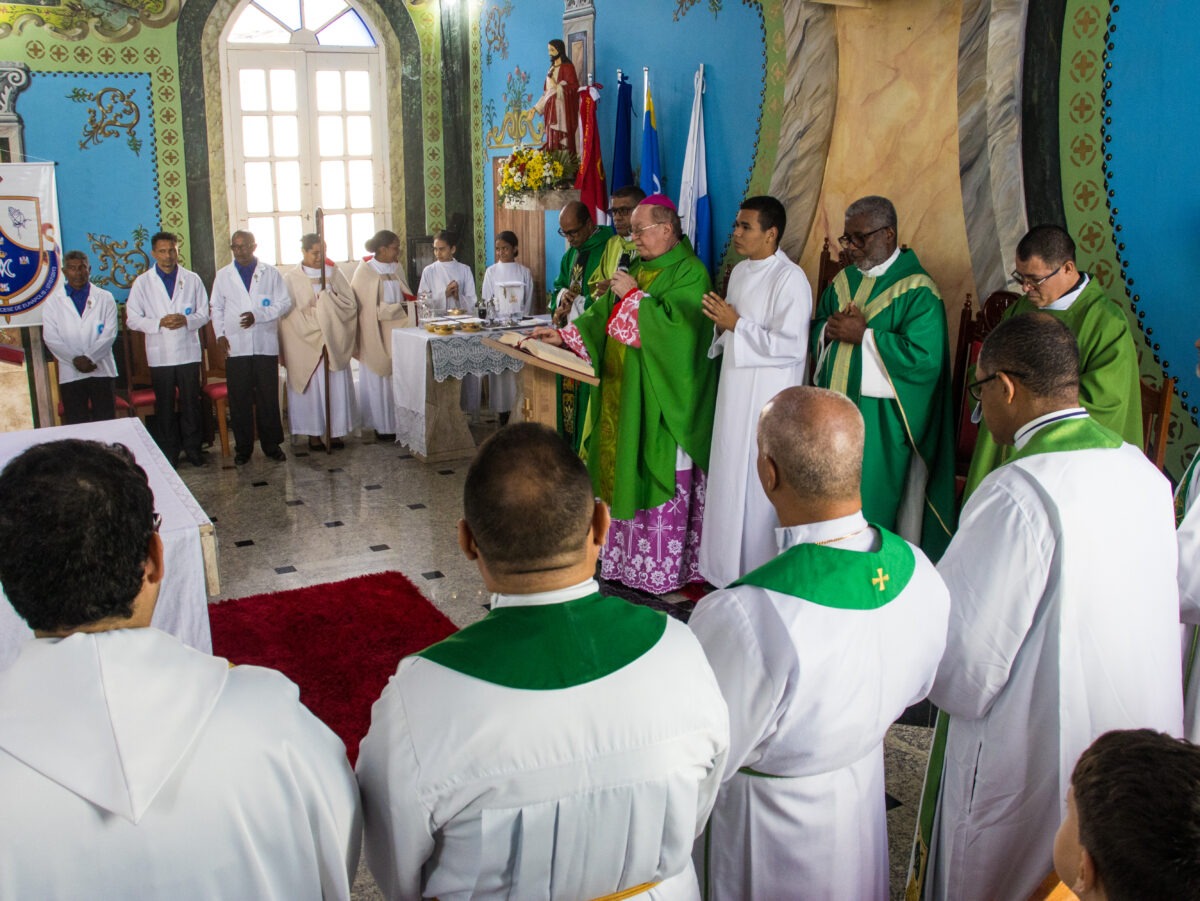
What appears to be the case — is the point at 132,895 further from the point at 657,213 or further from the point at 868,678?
the point at 657,213

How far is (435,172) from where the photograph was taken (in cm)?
1062

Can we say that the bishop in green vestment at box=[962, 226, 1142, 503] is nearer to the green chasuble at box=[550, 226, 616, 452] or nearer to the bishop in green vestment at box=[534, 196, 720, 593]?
the bishop in green vestment at box=[534, 196, 720, 593]

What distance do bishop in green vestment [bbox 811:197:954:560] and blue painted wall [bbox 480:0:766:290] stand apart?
1997 mm

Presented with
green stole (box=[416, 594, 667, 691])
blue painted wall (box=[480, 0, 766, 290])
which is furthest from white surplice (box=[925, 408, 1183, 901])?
blue painted wall (box=[480, 0, 766, 290])

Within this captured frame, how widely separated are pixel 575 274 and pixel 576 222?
362mm

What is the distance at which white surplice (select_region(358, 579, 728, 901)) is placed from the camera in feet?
4.89

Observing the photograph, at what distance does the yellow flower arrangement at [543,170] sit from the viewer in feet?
26.4

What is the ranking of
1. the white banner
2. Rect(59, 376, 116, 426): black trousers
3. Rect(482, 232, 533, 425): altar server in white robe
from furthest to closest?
Rect(482, 232, 533, 425): altar server in white robe, Rect(59, 376, 116, 426): black trousers, the white banner


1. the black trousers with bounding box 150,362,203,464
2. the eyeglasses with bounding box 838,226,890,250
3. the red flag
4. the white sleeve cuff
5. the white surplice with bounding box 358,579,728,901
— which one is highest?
the red flag

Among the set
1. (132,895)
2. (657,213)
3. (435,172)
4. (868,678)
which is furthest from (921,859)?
(435,172)

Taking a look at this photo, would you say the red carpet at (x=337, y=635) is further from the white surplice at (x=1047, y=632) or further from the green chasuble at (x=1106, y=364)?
the green chasuble at (x=1106, y=364)

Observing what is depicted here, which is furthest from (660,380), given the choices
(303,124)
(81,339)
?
(303,124)

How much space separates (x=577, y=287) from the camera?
22.3ft

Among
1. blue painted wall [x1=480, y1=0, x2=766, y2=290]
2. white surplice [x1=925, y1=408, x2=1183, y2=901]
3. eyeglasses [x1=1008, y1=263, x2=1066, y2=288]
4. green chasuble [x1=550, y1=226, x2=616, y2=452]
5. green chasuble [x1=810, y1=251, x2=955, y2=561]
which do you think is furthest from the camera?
blue painted wall [x1=480, y1=0, x2=766, y2=290]
